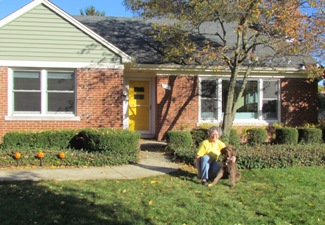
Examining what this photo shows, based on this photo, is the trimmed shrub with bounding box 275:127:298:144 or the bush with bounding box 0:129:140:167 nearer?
the bush with bounding box 0:129:140:167

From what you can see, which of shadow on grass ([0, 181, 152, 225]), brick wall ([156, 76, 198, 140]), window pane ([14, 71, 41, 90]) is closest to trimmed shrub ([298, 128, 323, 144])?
brick wall ([156, 76, 198, 140])

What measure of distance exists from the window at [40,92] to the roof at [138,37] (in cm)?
283

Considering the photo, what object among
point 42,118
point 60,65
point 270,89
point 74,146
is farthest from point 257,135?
point 42,118

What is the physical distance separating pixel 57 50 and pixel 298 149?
25.4 ft

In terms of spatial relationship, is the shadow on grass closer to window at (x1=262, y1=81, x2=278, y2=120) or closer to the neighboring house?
the neighboring house

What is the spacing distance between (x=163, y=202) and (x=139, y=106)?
28.8 ft

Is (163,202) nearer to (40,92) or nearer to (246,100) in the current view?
(40,92)

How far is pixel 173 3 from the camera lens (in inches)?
412

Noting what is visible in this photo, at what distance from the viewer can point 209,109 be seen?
44.6 ft

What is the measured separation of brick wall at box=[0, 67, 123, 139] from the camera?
11352mm

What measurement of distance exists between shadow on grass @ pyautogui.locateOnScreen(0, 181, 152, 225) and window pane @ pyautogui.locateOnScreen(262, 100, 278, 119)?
9841 millimetres

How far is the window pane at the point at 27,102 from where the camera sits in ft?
37.1

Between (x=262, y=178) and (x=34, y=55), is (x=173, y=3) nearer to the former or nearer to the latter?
(x=34, y=55)

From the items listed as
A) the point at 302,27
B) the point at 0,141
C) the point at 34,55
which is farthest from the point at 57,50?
the point at 302,27
